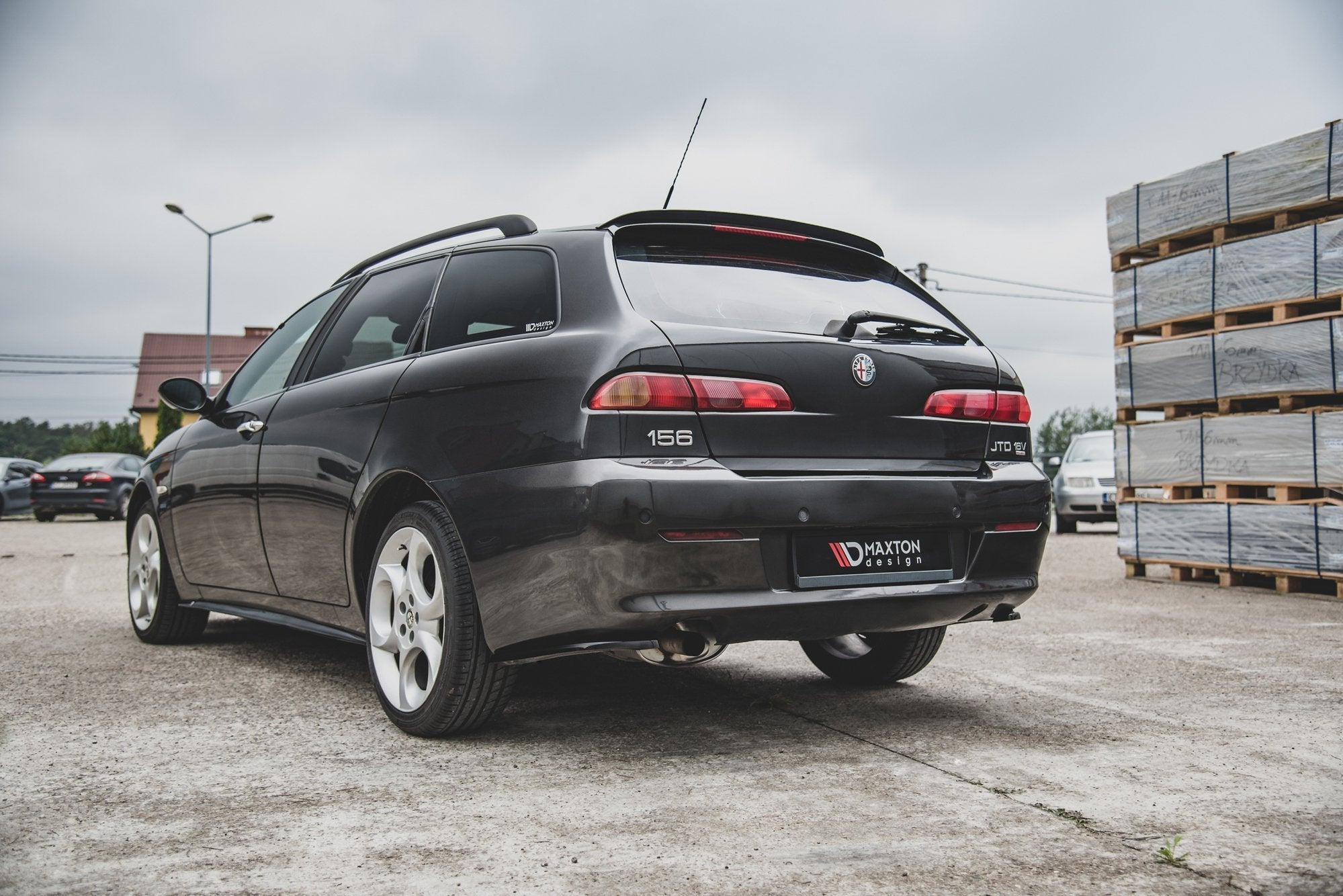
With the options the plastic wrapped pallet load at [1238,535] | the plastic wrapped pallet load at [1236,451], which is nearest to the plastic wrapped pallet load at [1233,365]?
the plastic wrapped pallet load at [1236,451]

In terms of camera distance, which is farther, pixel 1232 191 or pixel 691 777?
pixel 1232 191

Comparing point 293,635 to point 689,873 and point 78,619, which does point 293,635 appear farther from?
point 689,873

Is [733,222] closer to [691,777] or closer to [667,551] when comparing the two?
[667,551]

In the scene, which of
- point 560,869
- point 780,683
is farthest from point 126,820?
point 780,683

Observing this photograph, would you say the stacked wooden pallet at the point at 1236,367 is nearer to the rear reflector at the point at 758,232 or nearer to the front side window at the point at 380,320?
the rear reflector at the point at 758,232

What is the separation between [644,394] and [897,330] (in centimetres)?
97

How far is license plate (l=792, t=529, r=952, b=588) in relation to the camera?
320 centimetres

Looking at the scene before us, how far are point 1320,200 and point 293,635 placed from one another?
6.99 m

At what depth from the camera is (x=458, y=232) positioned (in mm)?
4215

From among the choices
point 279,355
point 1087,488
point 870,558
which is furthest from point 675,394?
point 1087,488

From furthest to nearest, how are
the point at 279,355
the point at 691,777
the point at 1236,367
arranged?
the point at 1236,367 → the point at 279,355 → the point at 691,777

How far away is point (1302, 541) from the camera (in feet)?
26.0

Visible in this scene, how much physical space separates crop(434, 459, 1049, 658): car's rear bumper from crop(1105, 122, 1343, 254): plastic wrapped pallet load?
18.9 feet

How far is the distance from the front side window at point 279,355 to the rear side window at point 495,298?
102 centimetres
